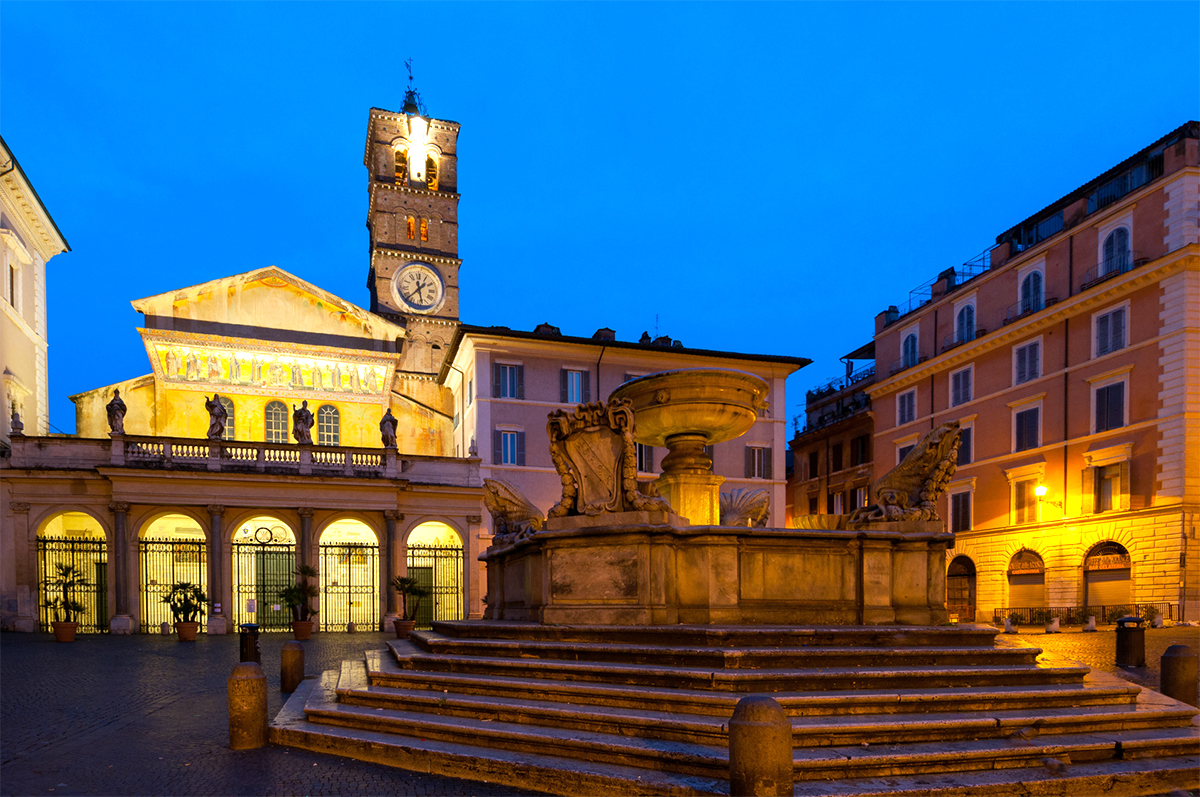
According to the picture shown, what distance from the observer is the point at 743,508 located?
38.1 ft

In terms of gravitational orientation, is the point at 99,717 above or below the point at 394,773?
below

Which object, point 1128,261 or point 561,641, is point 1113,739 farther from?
point 1128,261

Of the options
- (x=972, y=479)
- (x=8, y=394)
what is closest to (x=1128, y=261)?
(x=972, y=479)

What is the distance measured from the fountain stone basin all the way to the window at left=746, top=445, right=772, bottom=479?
80.2 feet

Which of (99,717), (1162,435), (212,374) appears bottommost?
(99,717)

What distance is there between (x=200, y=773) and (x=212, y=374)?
93.6 ft

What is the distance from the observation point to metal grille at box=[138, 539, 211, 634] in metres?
25.2

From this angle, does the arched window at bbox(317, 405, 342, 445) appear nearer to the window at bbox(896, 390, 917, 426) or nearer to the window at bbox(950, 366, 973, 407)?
the window at bbox(896, 390, 917, 426)

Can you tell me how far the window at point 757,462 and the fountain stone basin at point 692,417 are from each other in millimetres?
24439

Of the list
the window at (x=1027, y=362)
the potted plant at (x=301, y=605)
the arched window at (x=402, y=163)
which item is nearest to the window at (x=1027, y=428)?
the window at (x=1027, y=362)

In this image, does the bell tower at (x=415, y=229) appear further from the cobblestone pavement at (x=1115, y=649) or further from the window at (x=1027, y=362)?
the cobblestone pavement at (x=1115, y=649)

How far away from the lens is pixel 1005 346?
1297 inches

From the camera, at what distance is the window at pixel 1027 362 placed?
102ft

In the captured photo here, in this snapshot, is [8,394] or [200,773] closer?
[200,773]
